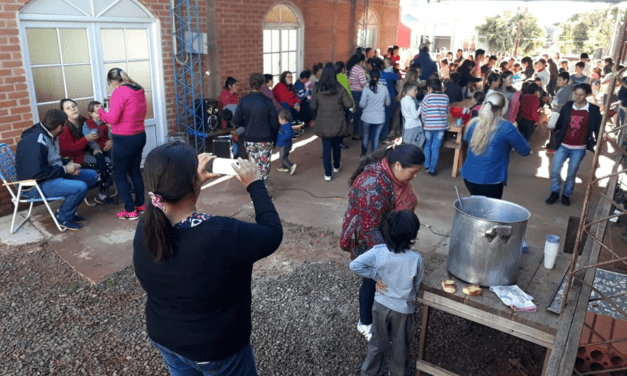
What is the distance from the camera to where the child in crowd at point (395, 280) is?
9.09ft

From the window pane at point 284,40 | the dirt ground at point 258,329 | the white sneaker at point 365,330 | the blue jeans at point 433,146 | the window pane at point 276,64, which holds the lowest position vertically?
the dirt ground at point 258,329

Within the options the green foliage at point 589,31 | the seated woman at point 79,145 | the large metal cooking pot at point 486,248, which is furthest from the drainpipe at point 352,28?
the green foliage at point 589,31

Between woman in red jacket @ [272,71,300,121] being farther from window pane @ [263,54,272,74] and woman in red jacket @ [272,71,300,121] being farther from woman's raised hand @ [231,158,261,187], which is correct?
woman's raised hand @ [231,158,261,187]

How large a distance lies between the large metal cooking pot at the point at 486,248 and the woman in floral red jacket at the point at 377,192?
0.41 m

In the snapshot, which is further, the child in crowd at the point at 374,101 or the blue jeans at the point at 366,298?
the child in crowd at the point at 374,101

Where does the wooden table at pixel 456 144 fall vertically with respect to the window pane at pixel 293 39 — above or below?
below

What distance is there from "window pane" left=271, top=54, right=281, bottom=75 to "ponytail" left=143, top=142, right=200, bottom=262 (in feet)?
29.0

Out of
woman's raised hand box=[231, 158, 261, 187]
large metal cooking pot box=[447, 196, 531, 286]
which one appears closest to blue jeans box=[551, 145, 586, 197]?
large metal cooking pot box=[447, 196, 531, 286]

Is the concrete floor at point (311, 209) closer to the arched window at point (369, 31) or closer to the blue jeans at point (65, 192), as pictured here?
the blue jeans at point (65, 192)

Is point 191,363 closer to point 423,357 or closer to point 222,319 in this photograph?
point 222,319

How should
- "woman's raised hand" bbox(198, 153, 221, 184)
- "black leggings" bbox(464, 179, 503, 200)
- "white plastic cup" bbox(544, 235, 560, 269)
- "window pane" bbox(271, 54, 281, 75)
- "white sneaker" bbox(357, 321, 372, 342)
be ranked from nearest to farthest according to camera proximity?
"woman's raised hand" bbox(198, 153, 221, 184), "white plastic cup" bbox(544, 235, 560, 269), "white sneaker" bbox(357, 321, 372, 342), "black leggings" bbox(464, 179, 503, 200), "window pane" bbox(271, 54, 281, 75)

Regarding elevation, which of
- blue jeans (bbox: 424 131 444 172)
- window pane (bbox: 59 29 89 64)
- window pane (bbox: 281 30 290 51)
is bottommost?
blue jeans (bbox: 424 131 444 172)

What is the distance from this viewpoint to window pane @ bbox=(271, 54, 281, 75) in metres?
10.3

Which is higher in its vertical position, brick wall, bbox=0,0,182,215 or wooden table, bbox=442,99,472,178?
brick wall, bbox=0,0,182,215
